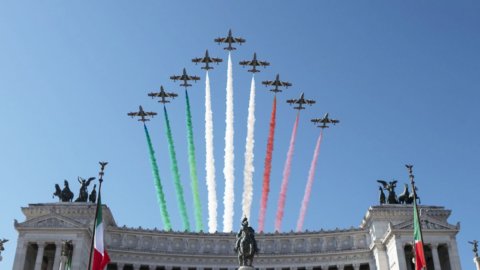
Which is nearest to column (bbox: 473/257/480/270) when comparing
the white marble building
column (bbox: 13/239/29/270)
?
the white marble building

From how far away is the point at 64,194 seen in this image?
87625mm

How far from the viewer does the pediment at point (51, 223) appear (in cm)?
7856

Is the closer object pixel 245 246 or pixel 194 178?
pixel 245 246

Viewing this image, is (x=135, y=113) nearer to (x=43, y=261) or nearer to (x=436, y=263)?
(x=43, y=261)

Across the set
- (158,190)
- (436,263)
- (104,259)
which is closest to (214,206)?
(158,190)

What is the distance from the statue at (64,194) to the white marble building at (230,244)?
2761 mm

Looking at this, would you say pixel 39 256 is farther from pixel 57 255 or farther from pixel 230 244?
pixel 230 244

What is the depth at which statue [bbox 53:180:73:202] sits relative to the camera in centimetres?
8738

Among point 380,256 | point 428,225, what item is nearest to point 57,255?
point 380,256

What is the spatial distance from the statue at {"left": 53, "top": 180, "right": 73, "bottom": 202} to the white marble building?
2761 mm

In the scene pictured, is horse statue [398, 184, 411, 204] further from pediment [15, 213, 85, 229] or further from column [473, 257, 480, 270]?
pediment [15, 213, 85, 229]

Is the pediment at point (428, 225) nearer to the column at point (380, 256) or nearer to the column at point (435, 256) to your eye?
the column at point (435, 256)

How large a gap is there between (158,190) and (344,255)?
112ft

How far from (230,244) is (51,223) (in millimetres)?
26329
